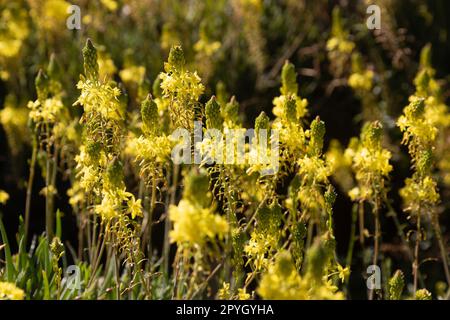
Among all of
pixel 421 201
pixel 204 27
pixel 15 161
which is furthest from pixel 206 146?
pixel 15 161

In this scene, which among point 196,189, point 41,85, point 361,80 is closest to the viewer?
point 196,189

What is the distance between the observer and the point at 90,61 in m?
2.38

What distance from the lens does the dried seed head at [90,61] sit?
237 centimetres

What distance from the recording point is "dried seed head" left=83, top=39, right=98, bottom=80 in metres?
2.37

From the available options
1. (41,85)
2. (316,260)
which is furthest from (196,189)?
(41,85)

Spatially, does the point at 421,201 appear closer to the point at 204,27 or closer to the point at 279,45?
the point at 204,27

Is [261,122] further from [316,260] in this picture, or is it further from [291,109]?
[316,260]

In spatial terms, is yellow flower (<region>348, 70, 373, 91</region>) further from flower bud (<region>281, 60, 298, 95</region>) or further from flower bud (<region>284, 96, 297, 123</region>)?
flower bud (<region>284, 96, 297, 123</region>)

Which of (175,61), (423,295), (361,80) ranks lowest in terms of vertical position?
(423,295)

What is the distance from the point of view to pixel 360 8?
5895mm

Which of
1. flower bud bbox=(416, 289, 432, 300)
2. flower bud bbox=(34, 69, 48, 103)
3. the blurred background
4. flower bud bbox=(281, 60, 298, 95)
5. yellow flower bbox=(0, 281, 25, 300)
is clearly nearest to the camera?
yellow flower bbox=(0, 281, 25, 300)

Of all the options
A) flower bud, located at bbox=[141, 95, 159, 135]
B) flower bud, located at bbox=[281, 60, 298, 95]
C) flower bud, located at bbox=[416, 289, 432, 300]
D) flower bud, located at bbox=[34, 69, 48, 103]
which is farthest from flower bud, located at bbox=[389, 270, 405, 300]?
flower bud, located at bbox=[34, 69, 48, 103]
